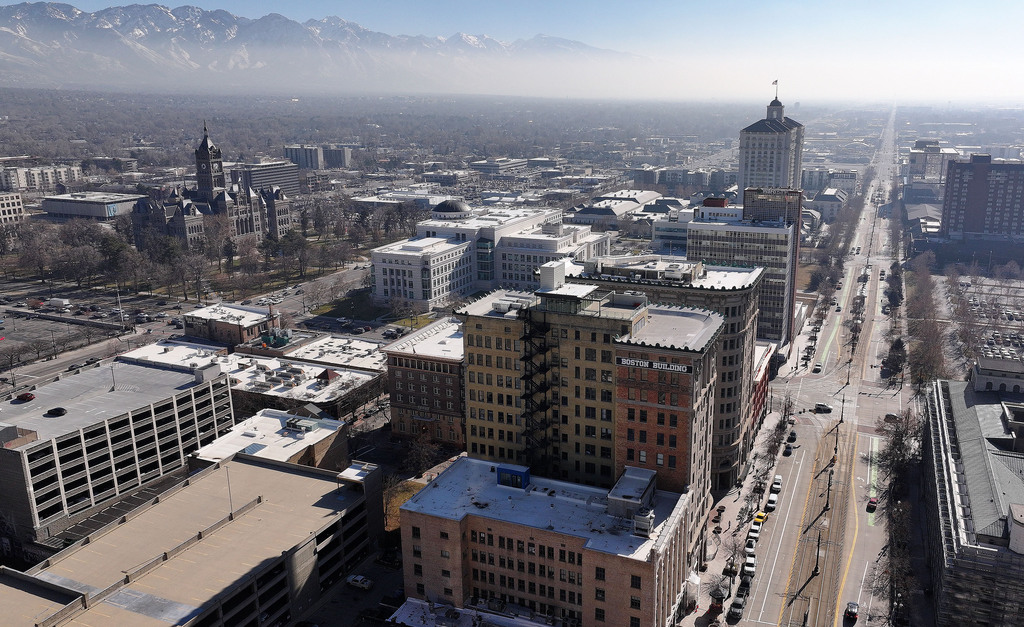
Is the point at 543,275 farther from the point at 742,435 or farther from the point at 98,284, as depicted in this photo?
the point at 98,284

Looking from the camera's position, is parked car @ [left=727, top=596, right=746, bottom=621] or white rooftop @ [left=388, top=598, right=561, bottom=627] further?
parked car @ [left=727, top=596, right=746, bottom=621]

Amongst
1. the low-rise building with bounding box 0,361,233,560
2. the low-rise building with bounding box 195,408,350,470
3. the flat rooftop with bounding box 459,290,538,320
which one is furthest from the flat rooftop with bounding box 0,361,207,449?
the flat rooftop with bounding box 459,290,538,320

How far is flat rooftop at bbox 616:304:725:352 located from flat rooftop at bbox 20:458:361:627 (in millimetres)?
31496

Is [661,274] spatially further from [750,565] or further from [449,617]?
[449,617]

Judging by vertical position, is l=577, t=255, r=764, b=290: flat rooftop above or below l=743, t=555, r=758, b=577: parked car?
above

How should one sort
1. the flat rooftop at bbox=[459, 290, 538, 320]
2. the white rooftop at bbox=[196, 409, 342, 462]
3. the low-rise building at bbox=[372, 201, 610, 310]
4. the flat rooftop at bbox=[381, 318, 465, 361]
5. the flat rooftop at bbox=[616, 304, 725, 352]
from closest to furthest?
the flat rooftop at bbox=[616, 304, 725, 352] < the flat rooftop at bbox=[459, 290, 538, 320] < the white rooftop at bbox=[196, 409, 342, 462] < the flat rooftop at bbox=[381, 318, 465, 361] < the low-rise building at bbox=[372, 201, 610, 310]

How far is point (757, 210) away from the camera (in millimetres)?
122188

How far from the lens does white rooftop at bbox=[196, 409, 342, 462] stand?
81.1 meters

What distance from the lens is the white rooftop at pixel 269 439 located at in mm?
81125

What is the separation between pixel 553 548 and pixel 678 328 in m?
22.4

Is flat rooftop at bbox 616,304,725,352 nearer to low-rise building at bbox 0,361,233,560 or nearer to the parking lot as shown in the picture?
low-rise building at bbox 0,361,233,560

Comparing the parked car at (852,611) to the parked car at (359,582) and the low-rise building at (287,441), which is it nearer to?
the parked car at (359,582)

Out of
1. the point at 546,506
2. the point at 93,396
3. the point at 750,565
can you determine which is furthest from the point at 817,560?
the point at 93,396

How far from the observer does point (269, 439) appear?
84188 millimetres
